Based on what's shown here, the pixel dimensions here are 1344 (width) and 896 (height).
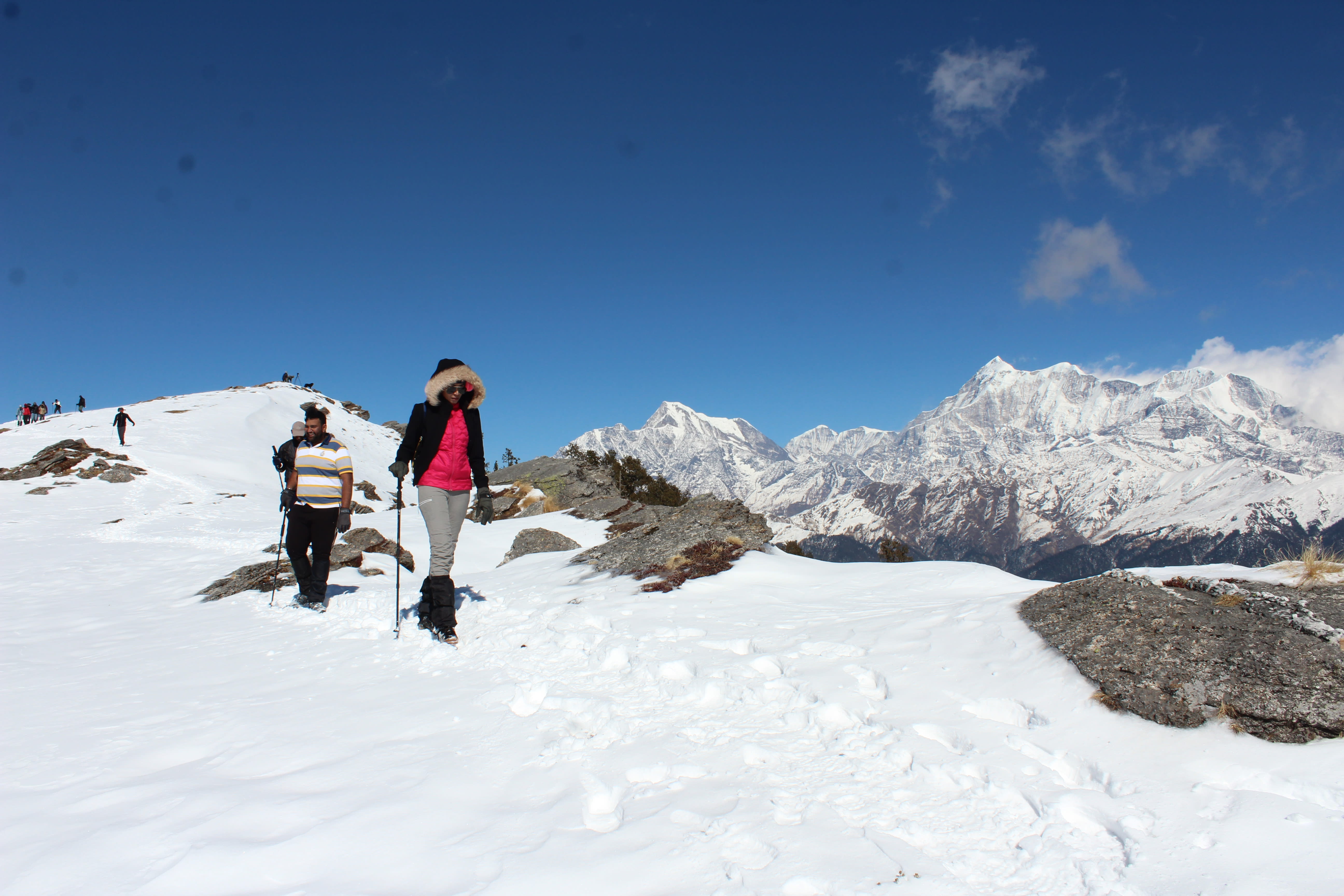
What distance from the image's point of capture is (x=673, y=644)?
6180mm

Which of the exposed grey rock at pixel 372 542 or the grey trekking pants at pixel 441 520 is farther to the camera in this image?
the exposed grey rock at pixel 372 542

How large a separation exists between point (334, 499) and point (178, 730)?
4.97m

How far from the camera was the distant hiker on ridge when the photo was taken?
29.9 feet

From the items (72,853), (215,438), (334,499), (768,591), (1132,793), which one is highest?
(215,438)

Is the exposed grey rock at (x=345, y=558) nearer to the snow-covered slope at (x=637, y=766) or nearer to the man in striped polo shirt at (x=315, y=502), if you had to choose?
the man in striped polo shirt at (x=315, y=502)

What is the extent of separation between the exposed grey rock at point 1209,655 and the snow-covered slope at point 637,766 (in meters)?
0.17

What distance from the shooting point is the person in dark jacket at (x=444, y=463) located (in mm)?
7148

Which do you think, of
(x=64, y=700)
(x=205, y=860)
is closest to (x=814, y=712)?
(x=205, y=860)

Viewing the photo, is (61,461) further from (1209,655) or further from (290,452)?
(1209,655)

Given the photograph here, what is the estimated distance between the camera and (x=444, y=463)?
7270mm

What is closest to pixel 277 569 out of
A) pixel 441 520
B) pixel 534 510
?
pixel 441 520

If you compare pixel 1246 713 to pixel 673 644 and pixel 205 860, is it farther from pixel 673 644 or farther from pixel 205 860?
pixel 205 860

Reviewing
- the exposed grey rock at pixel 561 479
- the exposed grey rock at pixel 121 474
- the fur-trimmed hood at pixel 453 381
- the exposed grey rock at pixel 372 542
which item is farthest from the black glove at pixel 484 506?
the exposed grey rock at pixel 121 474

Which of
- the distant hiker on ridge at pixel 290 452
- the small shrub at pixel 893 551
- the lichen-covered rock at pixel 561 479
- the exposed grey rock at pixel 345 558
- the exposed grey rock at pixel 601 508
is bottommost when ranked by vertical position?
the small shrub at pixel 893 551
